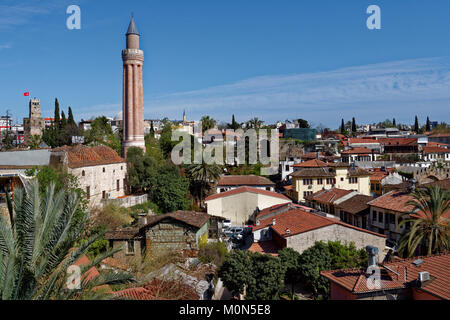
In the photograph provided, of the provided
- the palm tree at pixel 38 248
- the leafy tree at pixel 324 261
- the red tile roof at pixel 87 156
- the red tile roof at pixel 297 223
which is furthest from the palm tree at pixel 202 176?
the palm tree at pixel 38 248

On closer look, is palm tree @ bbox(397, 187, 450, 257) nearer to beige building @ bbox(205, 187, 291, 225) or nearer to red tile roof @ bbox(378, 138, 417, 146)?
beige building @ bbox(205, 187, 291, 225)

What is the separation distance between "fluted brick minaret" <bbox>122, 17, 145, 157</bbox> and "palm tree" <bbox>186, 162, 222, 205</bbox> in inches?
338

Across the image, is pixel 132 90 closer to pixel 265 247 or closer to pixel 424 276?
pixel 265 247

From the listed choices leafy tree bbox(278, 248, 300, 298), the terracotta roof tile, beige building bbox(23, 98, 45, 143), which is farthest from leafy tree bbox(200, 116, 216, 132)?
leafy tree bbox(278, 248, 300, 298)

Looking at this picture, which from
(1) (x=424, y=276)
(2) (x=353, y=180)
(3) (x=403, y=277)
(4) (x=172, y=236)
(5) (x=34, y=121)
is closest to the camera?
(1) (x=424, y=276)

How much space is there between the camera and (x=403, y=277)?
12344 millimetres

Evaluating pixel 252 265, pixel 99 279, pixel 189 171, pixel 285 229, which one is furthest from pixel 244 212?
pixel 99 279

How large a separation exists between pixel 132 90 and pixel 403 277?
4068cm

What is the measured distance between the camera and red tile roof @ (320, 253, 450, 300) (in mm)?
11211

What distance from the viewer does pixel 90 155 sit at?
34812 millimetres

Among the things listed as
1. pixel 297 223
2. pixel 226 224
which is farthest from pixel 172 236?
pixel 226 224

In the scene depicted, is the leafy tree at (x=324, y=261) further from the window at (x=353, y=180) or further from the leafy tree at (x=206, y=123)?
the leafy tree at (x=206, y=123)

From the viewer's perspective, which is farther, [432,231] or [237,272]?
[432,231]

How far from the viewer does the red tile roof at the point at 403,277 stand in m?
11.2
